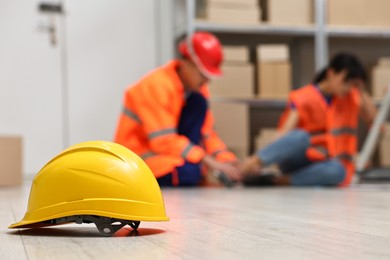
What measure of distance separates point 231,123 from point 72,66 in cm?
117

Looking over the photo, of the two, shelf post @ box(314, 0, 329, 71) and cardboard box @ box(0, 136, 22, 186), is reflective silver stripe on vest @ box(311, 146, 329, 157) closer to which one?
shelf post @ box(314, 0, 329, 71)

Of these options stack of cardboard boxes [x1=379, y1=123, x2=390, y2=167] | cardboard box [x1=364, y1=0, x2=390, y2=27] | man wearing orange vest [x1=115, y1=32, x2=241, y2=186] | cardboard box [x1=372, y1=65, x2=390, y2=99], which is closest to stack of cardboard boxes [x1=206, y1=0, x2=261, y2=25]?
man wearing orange vest [x1=115, y1=32, x2=241, y2=186]

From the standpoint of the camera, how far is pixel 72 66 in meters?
4.57

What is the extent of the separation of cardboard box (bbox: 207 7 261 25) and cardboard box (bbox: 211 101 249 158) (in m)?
0.54

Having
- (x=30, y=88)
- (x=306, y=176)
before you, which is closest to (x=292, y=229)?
(x=306, y=176)

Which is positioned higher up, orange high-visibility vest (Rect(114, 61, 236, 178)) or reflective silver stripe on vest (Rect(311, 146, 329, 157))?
orange high-visibility vest (Rect(114, 61, 236, 178))

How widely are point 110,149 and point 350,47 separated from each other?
13.6ft

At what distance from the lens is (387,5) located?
4.64 metres

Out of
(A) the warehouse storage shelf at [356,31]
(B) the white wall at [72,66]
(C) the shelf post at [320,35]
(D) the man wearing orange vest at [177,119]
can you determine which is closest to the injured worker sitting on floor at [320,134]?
(D) the man wearing orange vest at [177,119]

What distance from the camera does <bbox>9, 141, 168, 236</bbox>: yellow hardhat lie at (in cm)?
116

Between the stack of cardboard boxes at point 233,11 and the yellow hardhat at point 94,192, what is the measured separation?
3161 millimetres

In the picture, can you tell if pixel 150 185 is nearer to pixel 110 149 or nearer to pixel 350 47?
pixel 110 149

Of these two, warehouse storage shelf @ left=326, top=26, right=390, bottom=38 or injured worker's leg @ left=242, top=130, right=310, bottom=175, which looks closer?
injured worker's leg @ left=242, top=130, right=310, bottom=175

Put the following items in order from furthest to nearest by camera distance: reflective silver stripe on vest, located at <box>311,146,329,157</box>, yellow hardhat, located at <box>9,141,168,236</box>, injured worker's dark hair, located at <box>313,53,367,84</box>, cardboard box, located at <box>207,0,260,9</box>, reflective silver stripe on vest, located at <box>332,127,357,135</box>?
1. cardboard box, located at <box>207,0,260,9</box>
2. reflective silver stripe on vest, located at <box>332,127,357,135</box>
3. reflective silver stripe on vest, located at <box>311,146,329,157</box>
4. injured worker's dark hair, located at <box>313,53,367,84</box>
5. yellow hardhat, located at <box>9,141,168,236</box>
